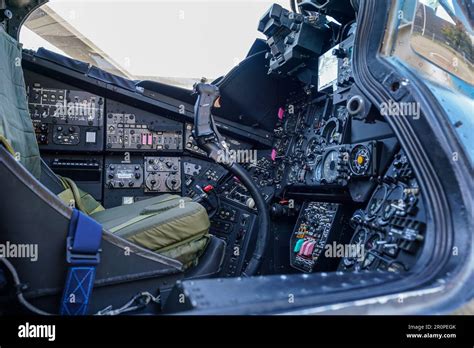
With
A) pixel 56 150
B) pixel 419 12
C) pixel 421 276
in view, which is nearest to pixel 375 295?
pixel 421 276

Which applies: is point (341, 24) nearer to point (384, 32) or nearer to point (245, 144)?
point (384, 32)

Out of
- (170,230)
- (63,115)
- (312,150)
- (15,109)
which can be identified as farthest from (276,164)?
(15,109)

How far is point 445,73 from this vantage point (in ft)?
6.57

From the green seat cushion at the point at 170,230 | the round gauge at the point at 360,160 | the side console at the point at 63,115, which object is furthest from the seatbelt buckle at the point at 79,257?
the side console at the point at 63,115

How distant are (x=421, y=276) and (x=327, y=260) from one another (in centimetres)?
136

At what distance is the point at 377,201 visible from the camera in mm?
1998

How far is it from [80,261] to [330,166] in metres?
1.83

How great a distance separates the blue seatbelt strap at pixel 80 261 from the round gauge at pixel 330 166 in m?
1.65

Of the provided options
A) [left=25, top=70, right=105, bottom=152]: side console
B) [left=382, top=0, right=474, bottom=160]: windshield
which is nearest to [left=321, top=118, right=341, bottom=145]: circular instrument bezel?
[left=382, top=0, right=474, bottom=160]: windshield

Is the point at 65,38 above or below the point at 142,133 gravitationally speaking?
above

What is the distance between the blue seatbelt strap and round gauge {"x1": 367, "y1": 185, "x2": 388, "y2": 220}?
4.72 feet

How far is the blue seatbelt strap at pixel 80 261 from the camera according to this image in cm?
133

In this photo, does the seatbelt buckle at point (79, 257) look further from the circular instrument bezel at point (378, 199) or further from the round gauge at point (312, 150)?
the round gauge at point (312, 150)
